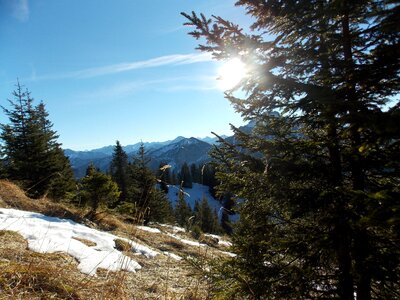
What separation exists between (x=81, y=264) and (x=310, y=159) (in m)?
4.40

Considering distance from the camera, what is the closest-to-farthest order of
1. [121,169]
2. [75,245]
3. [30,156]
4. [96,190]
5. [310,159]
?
[310,159]
[75,245]
[96,190]
[30,156]
[121,169]

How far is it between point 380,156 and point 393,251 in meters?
1.13

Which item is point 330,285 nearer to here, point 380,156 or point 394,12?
point 380,156

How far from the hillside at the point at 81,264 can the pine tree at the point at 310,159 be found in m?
1.00

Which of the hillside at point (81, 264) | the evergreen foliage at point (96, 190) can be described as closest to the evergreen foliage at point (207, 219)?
the hillside at point (81, 264)

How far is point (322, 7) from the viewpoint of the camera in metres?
3.49

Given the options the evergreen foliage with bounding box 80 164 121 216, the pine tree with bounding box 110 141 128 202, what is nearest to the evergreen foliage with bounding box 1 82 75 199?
the evergreen foliage with bounding box 80 164 121 216

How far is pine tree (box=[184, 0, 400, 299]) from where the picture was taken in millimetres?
3322

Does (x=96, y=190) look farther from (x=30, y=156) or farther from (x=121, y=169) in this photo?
(x=121, y=169)

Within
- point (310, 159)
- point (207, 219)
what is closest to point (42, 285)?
point (310, 159)

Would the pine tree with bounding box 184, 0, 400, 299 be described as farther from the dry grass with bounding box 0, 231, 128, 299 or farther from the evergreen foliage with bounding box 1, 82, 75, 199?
the evergreen foliage with bounding box 1, 82, 75, 199

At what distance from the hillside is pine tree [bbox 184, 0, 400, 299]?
3.29 feet

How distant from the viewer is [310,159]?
404 cm

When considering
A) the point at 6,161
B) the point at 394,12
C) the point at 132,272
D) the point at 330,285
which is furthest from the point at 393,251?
the point at 6,161
